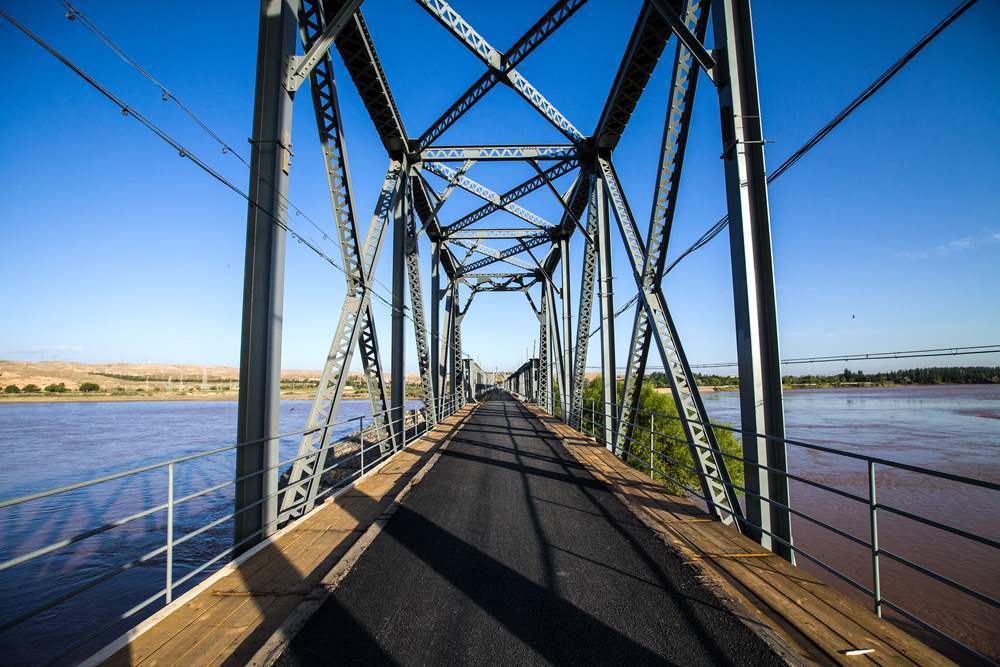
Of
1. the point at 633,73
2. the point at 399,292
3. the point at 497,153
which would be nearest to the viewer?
the point at 633,73

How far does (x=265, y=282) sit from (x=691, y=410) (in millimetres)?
5782

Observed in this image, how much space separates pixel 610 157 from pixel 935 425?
33.3 metres

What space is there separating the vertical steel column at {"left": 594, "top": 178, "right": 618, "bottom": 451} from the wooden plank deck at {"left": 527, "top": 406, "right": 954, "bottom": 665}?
5.40 metres

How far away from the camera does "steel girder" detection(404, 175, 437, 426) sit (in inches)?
538

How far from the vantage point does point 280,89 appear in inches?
217

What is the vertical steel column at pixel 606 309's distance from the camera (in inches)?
431

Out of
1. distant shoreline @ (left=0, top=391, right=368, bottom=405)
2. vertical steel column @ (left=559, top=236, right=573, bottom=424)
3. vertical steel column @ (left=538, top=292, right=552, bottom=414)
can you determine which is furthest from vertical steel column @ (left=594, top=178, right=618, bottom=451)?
distant shoreline @ (left=0, top=391, right=368, bottom=405)

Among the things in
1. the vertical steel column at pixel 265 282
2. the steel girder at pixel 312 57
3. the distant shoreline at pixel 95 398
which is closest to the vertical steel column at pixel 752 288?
the steel girder at pixel 312 57

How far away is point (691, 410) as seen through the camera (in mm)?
6305

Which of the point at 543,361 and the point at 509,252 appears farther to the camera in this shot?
the point at 543,361

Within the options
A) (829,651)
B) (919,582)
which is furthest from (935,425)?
(829,651)

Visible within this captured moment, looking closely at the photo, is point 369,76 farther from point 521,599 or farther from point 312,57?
point 521,599

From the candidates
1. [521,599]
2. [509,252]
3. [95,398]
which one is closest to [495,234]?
[509,252]

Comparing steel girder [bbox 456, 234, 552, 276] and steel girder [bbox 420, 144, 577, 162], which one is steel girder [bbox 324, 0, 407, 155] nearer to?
steel girder [bbox 420, 144, 577, 162]
